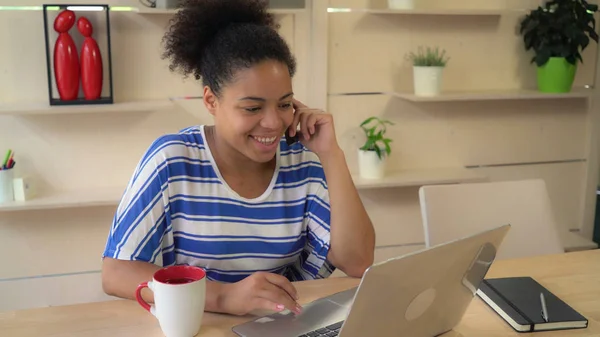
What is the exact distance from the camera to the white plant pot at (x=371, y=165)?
2.76 m

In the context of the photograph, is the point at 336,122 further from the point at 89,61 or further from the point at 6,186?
the point at 6,186

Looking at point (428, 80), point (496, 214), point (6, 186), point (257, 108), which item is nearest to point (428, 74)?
point (428, 80)

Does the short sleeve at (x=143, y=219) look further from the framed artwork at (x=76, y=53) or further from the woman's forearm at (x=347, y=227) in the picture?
the framed artwork at (x=76, y=53)

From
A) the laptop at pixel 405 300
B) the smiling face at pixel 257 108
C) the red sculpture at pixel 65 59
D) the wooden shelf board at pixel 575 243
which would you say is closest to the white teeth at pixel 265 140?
the smiling face at pixel 257 108

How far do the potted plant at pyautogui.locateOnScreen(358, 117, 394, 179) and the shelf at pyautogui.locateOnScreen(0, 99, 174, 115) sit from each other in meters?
0.86

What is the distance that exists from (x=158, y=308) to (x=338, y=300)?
14.9 inches

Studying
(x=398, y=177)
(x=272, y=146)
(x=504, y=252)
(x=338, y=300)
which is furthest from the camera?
(x=398, y=177)

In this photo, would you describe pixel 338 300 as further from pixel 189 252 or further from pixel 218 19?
pixel 218 19

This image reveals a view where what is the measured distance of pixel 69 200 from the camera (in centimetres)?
243

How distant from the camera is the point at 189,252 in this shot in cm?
146

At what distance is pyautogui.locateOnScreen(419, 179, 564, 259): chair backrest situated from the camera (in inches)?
68.1

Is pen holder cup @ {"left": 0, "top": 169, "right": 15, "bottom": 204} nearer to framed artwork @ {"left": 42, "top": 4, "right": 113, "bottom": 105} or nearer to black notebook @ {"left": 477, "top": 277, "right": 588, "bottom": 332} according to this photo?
framed artwork @ {"left": 42, "top": 4, "right": 113, "bottom": 105}

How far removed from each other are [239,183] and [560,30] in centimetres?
196

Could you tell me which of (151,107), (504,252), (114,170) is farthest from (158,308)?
(114,170)
